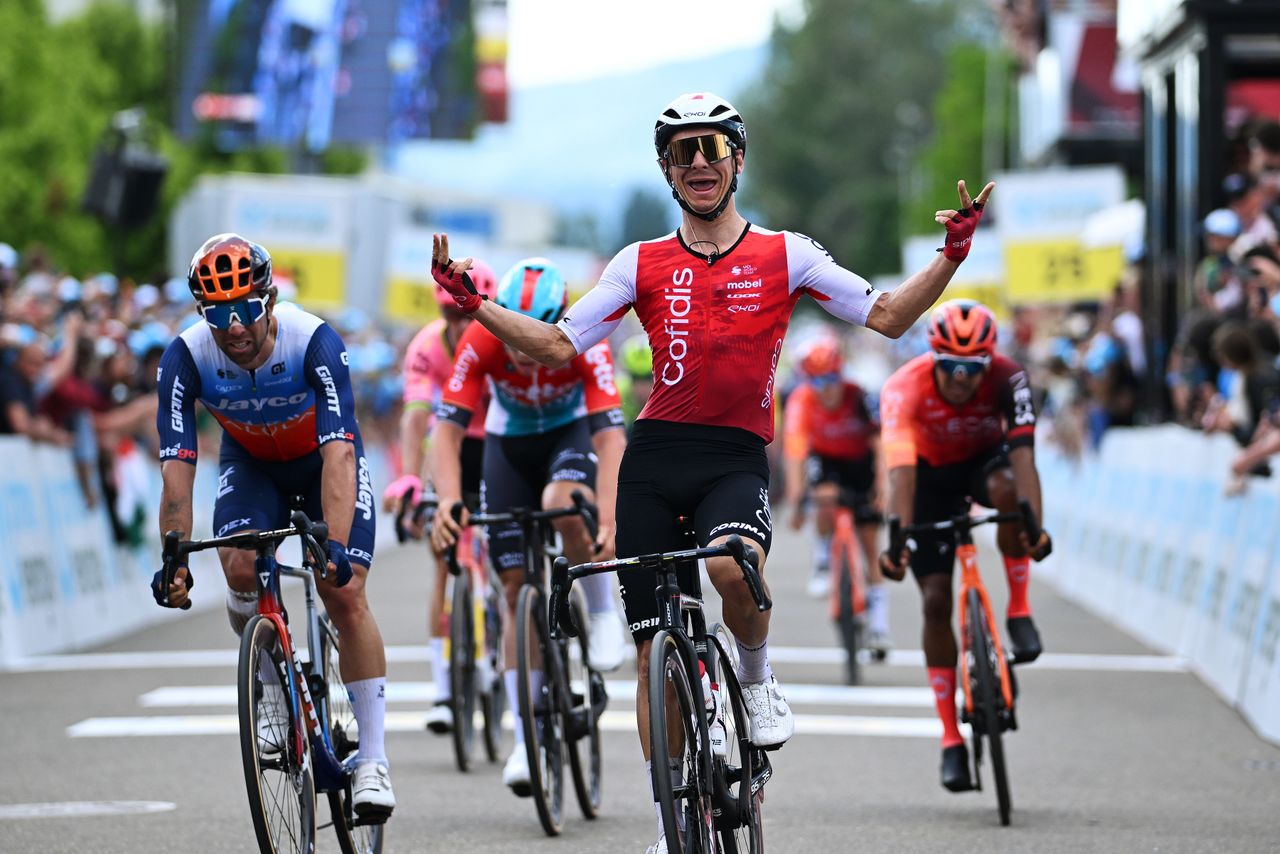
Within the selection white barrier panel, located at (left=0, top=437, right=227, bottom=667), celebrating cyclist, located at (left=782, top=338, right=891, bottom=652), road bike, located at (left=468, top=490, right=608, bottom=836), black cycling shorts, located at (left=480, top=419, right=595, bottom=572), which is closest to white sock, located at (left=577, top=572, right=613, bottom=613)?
road bike, located at (left=468, top=490, right=608, bottom=836)

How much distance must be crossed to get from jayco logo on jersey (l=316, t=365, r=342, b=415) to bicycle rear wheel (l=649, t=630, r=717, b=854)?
1.60m

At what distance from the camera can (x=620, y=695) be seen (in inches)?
551

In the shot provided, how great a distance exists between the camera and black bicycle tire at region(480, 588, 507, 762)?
10.7 metres

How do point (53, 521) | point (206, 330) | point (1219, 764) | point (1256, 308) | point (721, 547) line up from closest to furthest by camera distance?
point (721, 547) → point (206, 330) → point (1219, 764) → point (1256, 308) → point (53, 521)

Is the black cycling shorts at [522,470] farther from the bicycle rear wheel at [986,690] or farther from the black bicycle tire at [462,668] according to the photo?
the bicycle rear wheel at [986,690]

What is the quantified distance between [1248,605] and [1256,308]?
255 cm

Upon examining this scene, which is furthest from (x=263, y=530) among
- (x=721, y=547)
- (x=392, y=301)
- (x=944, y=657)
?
(x=392, y=301)

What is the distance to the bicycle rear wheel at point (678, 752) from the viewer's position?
6.50m

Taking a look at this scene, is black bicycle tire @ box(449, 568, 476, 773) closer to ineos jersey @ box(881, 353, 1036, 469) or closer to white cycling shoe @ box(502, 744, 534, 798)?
white cycling shoe @ box(502, 744, 534, 798)

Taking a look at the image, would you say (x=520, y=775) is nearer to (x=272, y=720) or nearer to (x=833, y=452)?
(x=272, y=720)

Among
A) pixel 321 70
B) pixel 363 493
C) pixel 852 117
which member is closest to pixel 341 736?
pixel 363 493

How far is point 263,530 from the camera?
7.93 metres

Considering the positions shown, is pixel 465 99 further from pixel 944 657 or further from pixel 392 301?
pixel 944 657

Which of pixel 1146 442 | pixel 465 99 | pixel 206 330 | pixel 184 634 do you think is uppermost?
pixel 465 99
